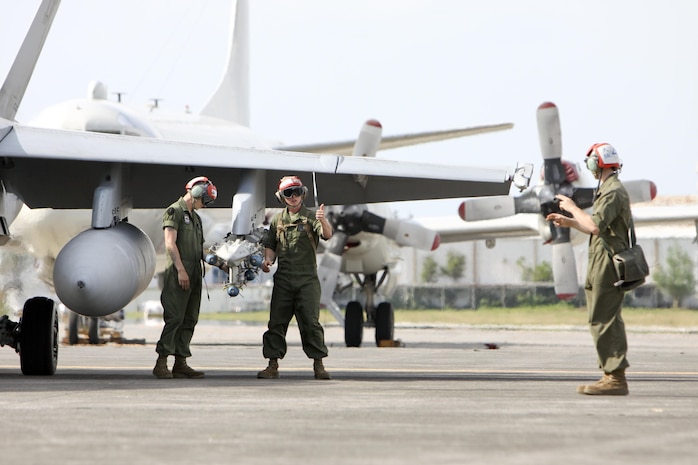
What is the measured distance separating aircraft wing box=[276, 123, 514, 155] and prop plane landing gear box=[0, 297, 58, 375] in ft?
32.6

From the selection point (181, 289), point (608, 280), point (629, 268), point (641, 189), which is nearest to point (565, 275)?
point (641, 189)

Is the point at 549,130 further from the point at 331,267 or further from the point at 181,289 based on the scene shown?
the point at 181,289

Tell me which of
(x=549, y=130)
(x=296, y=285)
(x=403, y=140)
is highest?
(x=403, y=140)

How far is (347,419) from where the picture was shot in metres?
7.38

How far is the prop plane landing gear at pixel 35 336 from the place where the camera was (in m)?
12.3

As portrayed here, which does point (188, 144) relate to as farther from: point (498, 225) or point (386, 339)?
point (498, 225)

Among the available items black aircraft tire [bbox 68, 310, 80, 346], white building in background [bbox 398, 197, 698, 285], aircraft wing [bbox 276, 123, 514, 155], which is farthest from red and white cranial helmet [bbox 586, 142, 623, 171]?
white building in background [bbox 398, 197, 698, 285]

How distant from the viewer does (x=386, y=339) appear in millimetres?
23812

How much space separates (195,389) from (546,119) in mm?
12224

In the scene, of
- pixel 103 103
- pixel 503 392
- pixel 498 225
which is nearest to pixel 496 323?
pixel 498 225

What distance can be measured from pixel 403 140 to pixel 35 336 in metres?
11.8

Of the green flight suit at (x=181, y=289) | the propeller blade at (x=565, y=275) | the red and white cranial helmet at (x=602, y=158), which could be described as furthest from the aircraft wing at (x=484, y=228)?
the red and white cranial helmet at (x=602, y=158)

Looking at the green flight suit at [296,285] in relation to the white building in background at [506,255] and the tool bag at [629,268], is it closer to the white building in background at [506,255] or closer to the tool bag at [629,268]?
the tool bag at [629,268]

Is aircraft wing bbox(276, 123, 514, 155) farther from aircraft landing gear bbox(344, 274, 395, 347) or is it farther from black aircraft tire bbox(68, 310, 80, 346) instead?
black aircraft tire bbox(68, 310, 80, 346)
